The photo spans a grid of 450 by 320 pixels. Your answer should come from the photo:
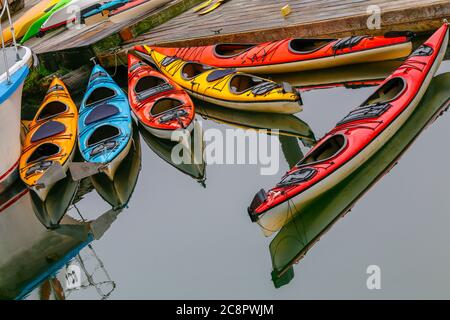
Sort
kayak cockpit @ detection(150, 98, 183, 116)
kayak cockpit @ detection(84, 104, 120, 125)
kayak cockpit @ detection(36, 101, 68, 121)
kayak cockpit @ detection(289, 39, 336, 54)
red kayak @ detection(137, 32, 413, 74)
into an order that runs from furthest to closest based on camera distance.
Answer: kayak cockpit @ detection(36, 101, 68, 121), kayak cockpit @ detection(289, 39, 336, 54), kayak cockpit @ detection(150, 98, 183, 116), kayak cockpit @ detection(84, 104, 120, 125), red kayak @ detection(137, 32, 413, 74)

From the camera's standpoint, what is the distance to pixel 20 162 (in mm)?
10242

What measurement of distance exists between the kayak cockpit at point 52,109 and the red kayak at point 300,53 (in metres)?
2.40

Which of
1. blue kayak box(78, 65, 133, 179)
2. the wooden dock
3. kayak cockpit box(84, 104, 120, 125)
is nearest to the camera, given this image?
blue kayak box(78, 65, 133, 179)

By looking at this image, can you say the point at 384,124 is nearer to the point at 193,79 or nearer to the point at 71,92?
the point at 193,79

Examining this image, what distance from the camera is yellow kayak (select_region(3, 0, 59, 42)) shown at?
660 inches

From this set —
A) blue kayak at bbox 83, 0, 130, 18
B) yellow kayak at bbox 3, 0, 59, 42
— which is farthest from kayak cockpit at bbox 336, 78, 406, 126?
yellow kayak at bbox 3, 0, 59, 42

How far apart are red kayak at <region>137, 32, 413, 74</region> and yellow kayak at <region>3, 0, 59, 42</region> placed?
20.0 ft

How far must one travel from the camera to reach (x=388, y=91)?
9859mm

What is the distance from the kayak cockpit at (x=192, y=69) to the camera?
39.5ft

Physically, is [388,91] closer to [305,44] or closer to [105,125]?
[305,44]

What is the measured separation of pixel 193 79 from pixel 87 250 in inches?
158

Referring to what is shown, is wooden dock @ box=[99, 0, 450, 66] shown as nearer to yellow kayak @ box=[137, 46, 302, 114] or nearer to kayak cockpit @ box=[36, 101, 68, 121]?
yellow kayak @ box=[137, 46, 302, 114]

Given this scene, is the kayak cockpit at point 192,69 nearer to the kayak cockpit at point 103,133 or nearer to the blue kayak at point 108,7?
the kayak cockpit at point 103,133

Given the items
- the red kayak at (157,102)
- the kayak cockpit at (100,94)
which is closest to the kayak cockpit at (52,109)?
the kayak cockpit at (100,94)
